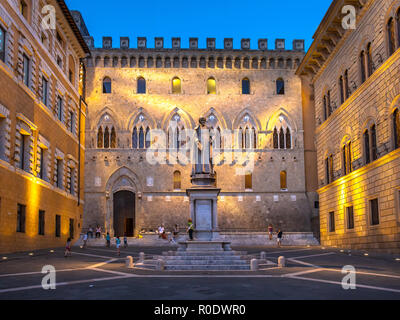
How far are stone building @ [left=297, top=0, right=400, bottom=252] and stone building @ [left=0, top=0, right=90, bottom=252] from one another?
17127 mm

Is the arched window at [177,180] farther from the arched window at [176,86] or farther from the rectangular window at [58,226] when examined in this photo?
the rectangular window at [58,226]

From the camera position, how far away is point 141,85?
4397 centimetres

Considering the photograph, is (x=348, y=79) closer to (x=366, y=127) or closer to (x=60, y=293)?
(x=366, y=127)

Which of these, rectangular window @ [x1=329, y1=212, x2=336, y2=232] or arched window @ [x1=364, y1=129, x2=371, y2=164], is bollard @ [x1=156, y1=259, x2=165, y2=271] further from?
rectangular window @ [x1=329, y1=212, x2=336, y2=232]

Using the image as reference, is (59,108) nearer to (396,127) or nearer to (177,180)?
(177,180)

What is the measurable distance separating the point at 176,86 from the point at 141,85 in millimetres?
→ 3133

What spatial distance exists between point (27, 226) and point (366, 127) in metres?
18.7

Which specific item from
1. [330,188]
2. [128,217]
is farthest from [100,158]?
[330,188]

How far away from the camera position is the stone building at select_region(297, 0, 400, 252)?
74.6 ft

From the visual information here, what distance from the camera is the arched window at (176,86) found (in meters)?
44.0

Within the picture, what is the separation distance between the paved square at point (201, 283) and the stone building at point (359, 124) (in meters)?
6.31

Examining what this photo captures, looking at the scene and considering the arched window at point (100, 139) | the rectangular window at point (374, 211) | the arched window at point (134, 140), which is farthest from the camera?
the arched window at point (134, 140)

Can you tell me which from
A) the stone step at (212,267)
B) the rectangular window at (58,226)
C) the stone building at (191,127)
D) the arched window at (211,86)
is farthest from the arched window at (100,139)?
the stone step at (212,267)

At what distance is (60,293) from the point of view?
35.3ft
